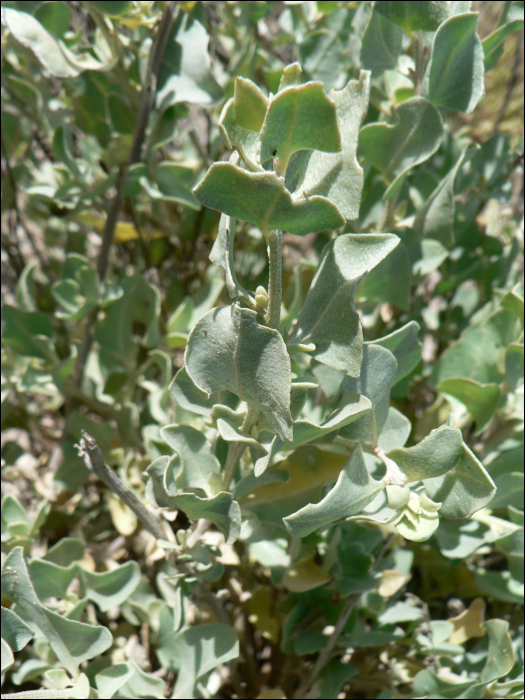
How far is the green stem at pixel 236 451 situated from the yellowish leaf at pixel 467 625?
399mm

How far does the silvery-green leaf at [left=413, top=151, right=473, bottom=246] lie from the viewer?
2.18 feet

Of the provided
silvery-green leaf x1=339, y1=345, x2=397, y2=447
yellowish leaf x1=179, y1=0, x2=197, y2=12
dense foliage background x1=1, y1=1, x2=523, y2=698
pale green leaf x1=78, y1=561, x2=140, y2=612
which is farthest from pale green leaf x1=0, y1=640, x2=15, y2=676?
yellowish leaf x1=179, y1=0, x2=197, y2=12

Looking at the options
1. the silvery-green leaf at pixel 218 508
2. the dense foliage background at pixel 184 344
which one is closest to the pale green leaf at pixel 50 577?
the dense foliage background at pixel 184 344

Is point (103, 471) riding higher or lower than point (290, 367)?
lower

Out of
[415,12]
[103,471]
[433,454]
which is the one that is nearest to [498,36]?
[415,12]

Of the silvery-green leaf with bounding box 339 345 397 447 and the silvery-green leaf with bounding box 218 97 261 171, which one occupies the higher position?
the silvery-green leaf with bounding box 218 97 261 171

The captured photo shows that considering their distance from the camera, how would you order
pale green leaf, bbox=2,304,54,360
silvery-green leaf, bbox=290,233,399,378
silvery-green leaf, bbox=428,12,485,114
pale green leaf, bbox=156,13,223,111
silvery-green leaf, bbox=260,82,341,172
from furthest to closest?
pale green leaf, bbox=2,304,54,360, pale green leaf, bbox=156,13,223,111, silvery-green leaf, bbox=428,12,485,114, silvery-green leaf, bbox=290,233,399,378, silvery-green leaf, bbox=260,82,341,172

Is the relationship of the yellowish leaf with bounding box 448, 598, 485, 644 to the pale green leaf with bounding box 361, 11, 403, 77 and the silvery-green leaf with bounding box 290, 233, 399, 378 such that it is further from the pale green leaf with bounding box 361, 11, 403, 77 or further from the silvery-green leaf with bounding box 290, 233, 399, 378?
the pale green leaf with bounding box 361, 11, 403, 77

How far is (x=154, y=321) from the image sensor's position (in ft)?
2.73

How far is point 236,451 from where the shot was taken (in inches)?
20.5

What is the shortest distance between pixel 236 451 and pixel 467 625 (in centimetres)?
45

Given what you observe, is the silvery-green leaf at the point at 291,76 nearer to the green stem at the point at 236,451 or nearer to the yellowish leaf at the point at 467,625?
the green stem at the point at 236,451

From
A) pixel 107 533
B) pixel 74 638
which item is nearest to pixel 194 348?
pixel 74 638

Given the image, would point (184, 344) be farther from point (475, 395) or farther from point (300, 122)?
point (300, 122)
